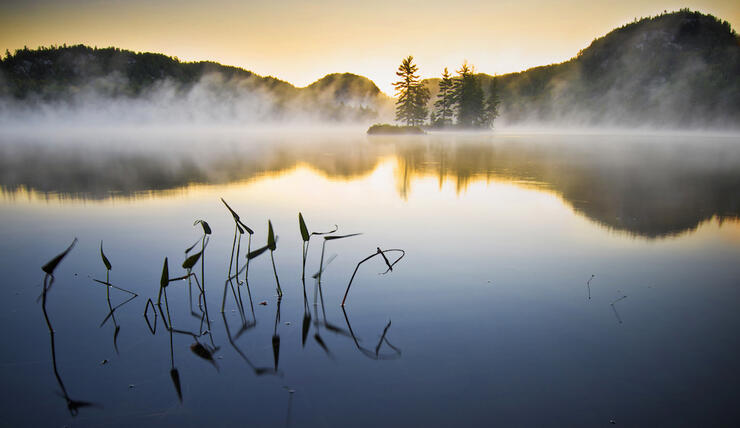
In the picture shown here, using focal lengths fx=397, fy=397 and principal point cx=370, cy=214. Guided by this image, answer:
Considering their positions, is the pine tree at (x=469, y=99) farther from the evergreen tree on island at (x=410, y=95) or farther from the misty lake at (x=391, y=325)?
the misty lake at (x=391, y=325)

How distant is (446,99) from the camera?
96.1 m

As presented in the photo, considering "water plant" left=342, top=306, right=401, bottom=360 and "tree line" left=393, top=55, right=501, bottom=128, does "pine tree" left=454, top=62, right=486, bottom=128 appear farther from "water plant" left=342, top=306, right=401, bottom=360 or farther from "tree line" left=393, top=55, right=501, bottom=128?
"water plant" left=342, top=306, right=401, bottom=360

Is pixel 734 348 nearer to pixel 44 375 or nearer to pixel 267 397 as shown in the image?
pixel 267 397

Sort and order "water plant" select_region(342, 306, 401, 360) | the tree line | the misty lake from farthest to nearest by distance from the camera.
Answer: the tree line, "water plant" select_region(342, 306, 401, 360), the misty lake

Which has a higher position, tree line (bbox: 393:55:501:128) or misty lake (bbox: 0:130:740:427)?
tree line (bbox: 393:55:501:128)

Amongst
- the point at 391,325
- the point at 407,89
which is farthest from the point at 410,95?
the point at 391,325

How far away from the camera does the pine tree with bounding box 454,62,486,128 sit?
98.0 meters

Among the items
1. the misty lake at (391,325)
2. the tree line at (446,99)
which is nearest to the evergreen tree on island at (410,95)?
the tree line at (446,99)

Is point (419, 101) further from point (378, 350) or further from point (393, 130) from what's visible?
point (378, 350)

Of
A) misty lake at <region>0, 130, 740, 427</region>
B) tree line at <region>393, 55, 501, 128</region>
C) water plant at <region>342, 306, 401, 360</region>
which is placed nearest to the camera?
misty lake at <region>0, 130, 740, 427</region>

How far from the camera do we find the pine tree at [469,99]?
98000 millimetres

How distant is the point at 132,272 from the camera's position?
5.39 meters

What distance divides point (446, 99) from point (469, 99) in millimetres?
6380

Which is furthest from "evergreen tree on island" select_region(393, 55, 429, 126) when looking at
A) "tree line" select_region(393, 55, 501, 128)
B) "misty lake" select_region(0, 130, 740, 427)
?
"misty lake" select_region(0, 130, 740, 427)
